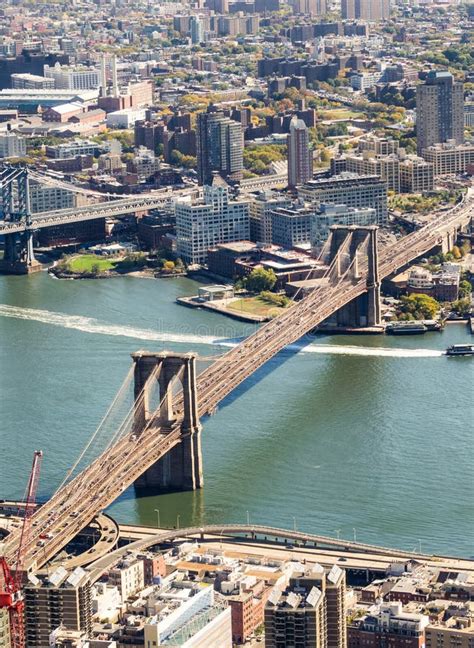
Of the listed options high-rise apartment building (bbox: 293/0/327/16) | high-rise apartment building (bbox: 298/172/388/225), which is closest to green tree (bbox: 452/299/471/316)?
high-rise apartment building (bbox: 298/172/388/225)

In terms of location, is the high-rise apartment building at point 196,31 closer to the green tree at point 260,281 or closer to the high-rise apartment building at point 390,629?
the green tree at point 260,281

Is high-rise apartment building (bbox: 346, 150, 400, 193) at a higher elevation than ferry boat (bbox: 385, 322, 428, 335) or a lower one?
higher

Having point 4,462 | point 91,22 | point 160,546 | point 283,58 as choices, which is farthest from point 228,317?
point 91,22

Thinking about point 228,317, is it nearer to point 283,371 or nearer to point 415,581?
point 283,371

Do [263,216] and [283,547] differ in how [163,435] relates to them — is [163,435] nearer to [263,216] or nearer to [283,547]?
[283,547]

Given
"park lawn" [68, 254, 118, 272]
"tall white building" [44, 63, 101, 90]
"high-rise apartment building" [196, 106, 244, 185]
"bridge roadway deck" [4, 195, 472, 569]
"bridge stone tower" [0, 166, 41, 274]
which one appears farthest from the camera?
"tall white building" [44, 63, 101, 90]

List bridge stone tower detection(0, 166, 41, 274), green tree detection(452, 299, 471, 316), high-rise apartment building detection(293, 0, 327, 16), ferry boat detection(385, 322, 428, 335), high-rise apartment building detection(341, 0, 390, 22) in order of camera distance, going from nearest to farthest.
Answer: ferry boat detection(385, 322, 428, 335) → green tree detection(452, 299, 471, 316) → bridge stone tower detection(0, 166, 41, 274) → high-rise apartment building detection(341, 0, 390, 22) → high-rise apartment building detection(293, 0, 327, 16)

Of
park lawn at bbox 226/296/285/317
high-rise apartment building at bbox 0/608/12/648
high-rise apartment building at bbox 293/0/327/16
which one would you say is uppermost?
high-rise apartment building at bbox 0/608/12/648

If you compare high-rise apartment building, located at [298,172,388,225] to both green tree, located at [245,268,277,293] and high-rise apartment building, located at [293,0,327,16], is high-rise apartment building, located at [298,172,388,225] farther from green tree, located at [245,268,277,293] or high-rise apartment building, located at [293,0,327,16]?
high-rise apartment building, located at [293,0,327,16]
